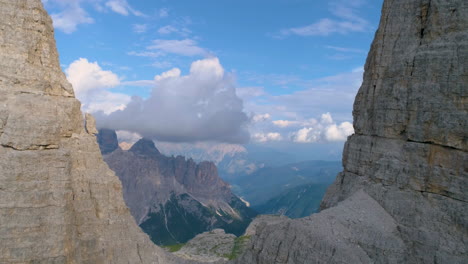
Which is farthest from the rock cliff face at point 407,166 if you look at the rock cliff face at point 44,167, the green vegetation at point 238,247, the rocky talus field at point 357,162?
the green vegetation at point 238,247

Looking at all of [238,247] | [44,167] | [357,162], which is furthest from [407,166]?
[238,247]

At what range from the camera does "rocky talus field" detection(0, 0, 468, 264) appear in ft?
112

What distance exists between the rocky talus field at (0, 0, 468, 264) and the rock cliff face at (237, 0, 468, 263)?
4.7 inches

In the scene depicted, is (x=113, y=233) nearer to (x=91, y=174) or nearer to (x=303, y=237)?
(x=91, y=174)

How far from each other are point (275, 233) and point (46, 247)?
26.9 metres

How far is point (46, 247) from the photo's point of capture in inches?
1391

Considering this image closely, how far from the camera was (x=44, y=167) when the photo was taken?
36.9 metres

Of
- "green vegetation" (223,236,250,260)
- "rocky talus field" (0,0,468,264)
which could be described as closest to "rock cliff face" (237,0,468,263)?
"rocky talus field" (0,0,468,264)

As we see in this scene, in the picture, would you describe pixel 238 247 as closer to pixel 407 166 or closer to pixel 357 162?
pixel 357 162

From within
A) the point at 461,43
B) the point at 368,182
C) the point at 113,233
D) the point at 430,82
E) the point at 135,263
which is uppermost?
the point at 461,43

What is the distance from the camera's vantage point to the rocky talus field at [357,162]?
34.0 m

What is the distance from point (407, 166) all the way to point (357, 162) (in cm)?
842

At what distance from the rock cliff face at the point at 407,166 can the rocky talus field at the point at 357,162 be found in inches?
4.7

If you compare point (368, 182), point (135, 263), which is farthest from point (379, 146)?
point (135, 263)
